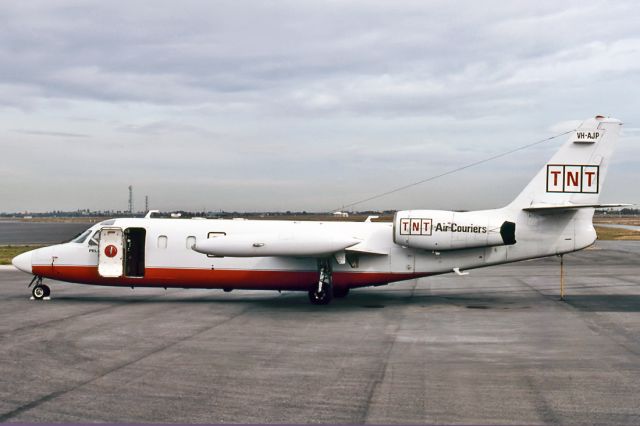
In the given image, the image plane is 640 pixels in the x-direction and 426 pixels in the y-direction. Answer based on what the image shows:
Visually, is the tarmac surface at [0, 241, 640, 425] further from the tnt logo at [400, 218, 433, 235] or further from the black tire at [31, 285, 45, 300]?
the tnt logo at [400, 218, 433, 235]

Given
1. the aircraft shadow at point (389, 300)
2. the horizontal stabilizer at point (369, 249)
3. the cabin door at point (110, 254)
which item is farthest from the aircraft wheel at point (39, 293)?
the horizontal stabilizer at point (369, 249)

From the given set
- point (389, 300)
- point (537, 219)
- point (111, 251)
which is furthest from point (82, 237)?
point (537, 219)

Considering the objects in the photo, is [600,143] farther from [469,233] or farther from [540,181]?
[469,233]

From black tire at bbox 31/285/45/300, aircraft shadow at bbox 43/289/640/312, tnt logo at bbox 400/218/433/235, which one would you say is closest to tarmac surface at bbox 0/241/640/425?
aircraft shadow at bbox 43/289/640/312

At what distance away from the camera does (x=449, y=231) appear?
19.4 metres

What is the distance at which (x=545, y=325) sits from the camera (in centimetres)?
1623

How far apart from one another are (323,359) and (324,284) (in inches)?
300

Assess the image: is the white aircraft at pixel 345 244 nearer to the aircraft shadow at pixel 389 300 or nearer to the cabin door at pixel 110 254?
the cabin door at pixel 110 254

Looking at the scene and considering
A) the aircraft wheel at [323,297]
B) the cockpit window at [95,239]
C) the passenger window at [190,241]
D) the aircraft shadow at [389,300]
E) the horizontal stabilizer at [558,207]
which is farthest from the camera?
the cockpit window at [95,239]

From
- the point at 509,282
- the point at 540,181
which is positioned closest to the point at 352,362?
the point at 540,181

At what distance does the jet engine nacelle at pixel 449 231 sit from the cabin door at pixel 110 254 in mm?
9342

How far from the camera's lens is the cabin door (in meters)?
20.8

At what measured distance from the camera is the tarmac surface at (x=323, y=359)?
8.89 metres

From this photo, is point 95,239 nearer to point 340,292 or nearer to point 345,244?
point 340,292
